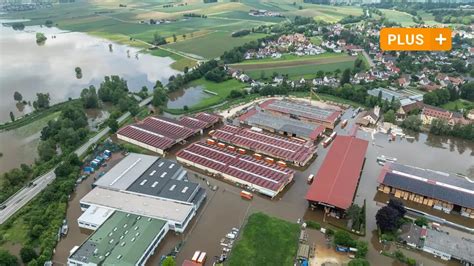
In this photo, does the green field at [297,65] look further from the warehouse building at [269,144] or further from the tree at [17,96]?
the tree at [17,96]

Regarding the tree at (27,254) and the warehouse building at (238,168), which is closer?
the tree at (27,254)

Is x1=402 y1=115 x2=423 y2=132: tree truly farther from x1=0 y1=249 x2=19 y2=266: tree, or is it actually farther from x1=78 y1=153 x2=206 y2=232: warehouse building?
x1=0 y1=249 x2=19 y2=266: tree

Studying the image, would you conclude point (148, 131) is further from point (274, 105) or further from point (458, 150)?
point (458, 150)

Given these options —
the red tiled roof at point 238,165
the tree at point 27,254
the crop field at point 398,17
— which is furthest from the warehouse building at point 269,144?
the crop field at point 398,17

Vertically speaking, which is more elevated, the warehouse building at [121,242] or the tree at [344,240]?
the warehouse building at [121,242]

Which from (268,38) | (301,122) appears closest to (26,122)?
(301,122)

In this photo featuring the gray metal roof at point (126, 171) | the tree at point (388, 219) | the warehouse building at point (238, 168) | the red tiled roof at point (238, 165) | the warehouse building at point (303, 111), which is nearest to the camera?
the tree at point (388, 219)

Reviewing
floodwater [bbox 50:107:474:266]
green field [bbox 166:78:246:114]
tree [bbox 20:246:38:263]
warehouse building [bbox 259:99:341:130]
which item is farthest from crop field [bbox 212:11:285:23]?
tree [bbox 20:246:38:263]
